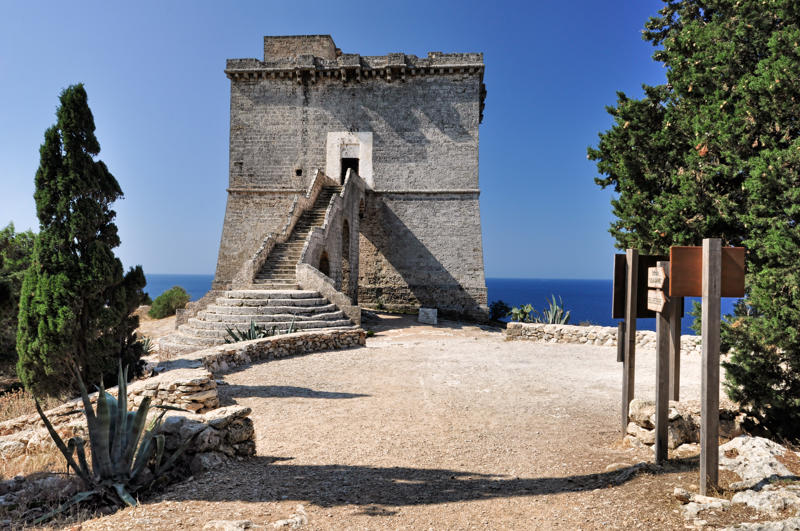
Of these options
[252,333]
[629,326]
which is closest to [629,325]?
[629,326]

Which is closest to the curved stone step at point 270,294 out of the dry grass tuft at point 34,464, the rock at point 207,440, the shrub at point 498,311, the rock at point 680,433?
the dry grass tuft at point 34,464

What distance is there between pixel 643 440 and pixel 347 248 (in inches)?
599

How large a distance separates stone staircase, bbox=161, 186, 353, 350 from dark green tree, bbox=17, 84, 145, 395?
3316 millimetres

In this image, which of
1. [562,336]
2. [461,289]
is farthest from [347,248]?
[562,336]

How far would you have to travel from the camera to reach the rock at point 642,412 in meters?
4.59

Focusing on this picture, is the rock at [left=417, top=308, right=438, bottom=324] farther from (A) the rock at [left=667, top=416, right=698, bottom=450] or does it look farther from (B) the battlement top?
(A) the rock at [left=667, top=416, right=698, bottom=450]

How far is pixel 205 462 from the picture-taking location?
12.8 ft

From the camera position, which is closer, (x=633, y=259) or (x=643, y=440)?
(x=643, y=440)

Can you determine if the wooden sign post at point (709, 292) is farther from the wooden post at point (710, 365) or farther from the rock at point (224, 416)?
the rock at point (224, 416)

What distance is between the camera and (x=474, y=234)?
813 inches

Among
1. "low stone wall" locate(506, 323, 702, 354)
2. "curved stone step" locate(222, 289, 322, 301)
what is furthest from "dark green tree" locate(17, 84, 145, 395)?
"low stone wall" locate(506, 323, 702, 354)

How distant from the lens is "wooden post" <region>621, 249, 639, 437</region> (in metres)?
4.83

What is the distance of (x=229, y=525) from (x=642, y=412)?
3.91 meters

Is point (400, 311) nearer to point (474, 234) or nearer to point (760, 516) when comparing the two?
point (474, 234)
